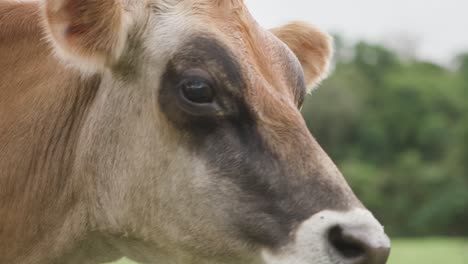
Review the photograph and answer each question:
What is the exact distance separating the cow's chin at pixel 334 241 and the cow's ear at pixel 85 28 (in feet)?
5.42

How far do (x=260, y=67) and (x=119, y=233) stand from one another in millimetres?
1391

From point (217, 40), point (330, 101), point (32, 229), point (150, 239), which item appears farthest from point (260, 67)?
point (330, 101)

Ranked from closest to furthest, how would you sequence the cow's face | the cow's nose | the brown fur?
the cow's nose
the cow's face
the brown fur

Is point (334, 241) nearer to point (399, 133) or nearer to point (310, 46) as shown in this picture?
point (310, 46)

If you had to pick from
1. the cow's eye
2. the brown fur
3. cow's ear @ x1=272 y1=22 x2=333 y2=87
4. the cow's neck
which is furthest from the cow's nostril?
cow's ear @ x1=272 y1=22 x2=333 y2=87

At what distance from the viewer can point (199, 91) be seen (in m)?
5.52

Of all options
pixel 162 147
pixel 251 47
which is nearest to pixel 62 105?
pixel 162 147

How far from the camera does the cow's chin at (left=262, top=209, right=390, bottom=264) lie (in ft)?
16.4

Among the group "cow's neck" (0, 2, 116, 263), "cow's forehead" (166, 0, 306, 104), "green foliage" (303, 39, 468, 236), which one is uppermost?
"cow's forehead" (166, 0, 306, 104)

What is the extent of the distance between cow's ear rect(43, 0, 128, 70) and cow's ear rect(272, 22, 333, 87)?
6.77 ft

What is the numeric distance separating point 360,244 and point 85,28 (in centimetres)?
214

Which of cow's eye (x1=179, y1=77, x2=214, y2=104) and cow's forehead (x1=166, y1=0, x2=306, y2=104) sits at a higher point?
cow's forehead (x1=166, y1=0, x2=306, y2=104)

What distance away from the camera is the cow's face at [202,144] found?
17.3 feet

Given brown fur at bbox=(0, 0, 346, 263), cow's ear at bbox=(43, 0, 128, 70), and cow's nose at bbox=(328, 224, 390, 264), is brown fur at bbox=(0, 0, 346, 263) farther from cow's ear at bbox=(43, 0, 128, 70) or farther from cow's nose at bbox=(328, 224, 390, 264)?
cow's nose at bbox=(328, 224, 390, 264)
